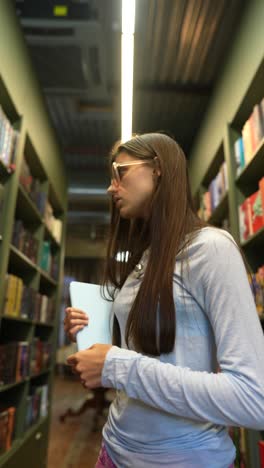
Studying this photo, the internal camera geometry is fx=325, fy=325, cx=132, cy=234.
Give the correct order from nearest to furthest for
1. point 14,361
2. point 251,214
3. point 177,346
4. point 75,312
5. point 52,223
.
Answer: point 177,346, point 75,312, point 251,214, point 14,361, point 52,223

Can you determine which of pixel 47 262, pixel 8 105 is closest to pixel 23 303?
pixel 47 262

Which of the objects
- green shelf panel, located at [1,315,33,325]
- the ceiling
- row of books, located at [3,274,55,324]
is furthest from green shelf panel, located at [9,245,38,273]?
the ceiling

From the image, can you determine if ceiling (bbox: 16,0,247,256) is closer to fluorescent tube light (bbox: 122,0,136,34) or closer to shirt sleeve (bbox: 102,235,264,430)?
fluorescent tube light (bbox: 122,0,136,34)

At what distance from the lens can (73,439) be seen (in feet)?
12.9

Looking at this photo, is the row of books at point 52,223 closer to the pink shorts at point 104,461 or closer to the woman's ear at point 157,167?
the woman's ear at point 157,167

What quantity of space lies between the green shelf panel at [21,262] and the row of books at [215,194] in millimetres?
1513

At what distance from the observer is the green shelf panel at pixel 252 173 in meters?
1.86

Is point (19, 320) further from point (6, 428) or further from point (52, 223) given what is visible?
point (52, 223)

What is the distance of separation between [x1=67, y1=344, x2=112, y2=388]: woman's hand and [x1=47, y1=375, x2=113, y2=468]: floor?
2926 millimetres

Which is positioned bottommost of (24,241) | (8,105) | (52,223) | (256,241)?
(256,241)

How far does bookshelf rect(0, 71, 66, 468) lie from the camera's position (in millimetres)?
2057

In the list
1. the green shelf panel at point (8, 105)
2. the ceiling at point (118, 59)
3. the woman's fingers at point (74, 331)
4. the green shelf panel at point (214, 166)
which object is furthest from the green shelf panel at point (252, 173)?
the green shelf panel at point (8, 105)

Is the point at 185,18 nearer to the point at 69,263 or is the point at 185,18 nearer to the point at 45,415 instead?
the point at 45,415

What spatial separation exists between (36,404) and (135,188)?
2.49 meters
